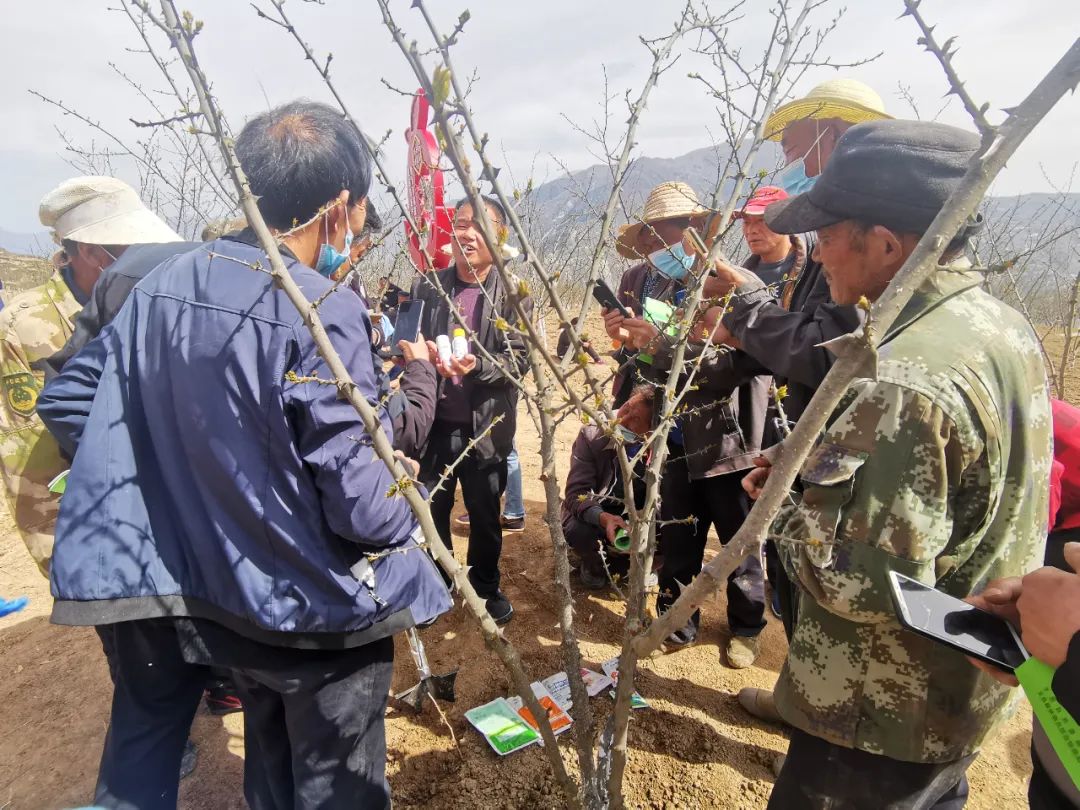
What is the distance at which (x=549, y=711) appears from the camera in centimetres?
240

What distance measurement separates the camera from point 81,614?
124 cm

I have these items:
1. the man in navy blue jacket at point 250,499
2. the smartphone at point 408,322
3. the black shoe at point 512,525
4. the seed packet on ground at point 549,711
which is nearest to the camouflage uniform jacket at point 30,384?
the man in navy blue jacket at point 250,499

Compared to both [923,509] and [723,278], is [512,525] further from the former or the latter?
[923,509]

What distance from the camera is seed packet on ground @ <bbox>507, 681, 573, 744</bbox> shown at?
7.77 feet

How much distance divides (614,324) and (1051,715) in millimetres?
1863

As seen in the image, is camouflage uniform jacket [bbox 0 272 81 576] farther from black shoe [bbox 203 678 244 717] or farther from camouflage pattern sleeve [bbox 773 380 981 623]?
camouflage pattern sleeve [bbox 773 380 981 623]

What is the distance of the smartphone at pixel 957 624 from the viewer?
933mm

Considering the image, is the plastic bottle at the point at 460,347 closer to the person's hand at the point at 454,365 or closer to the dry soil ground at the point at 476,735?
the person's hand at the point at 454,365

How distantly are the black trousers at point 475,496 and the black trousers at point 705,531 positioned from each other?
88cm

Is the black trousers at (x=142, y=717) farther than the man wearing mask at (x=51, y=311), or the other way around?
the man wearing mask at (x=51, y=311)

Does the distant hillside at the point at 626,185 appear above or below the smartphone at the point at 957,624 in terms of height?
above

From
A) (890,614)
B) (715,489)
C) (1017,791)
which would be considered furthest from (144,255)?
(1017,791)

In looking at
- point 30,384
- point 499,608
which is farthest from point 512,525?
point 30,384

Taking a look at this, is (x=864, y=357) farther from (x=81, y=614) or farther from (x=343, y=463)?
(x=81, y=614)
